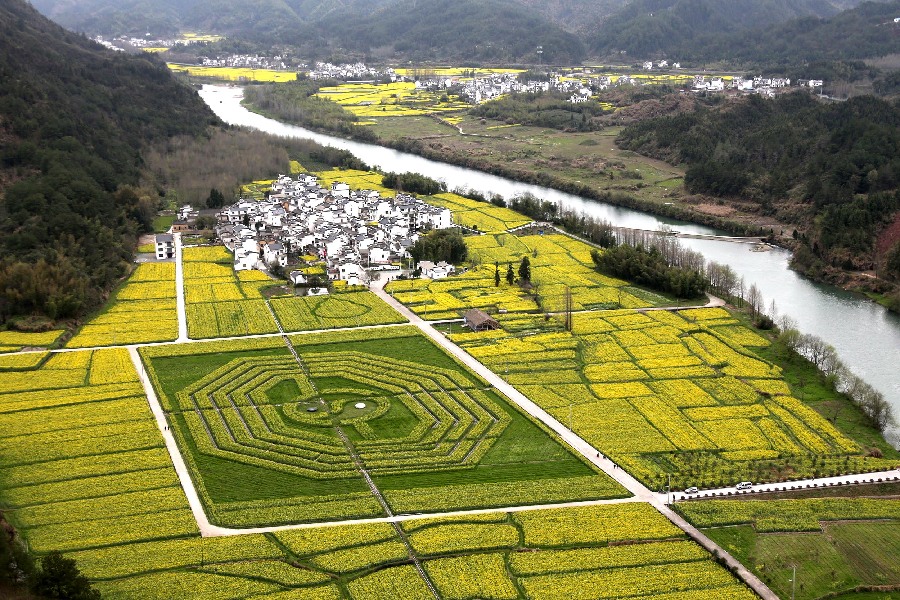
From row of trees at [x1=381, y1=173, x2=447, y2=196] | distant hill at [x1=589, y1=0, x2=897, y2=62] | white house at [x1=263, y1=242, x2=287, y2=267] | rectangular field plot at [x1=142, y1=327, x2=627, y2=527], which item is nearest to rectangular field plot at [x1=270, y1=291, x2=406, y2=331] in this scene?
rectangular field plot at [x1=142, y1=327, x2=627, y2=527]

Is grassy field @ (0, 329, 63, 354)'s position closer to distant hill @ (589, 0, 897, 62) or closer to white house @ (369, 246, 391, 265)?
white house @ (369, 246, 391, 265)

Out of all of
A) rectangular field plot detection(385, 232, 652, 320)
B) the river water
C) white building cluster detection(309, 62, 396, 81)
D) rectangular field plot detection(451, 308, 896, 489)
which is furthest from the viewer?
white building cluster detection(309, 62, 396, 81)

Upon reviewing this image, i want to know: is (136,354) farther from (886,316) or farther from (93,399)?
(886,316)

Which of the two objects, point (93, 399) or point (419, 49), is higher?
point (419, 49)

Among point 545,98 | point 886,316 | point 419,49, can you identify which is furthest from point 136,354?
point 419,49

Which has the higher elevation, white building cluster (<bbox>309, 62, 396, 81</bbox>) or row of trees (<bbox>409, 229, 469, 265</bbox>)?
white building cluster (<bbox>309, 62, 396, 81</bbox>)

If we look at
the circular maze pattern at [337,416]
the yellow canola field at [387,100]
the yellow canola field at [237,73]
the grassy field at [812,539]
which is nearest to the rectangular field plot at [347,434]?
the circular maze pattern at [337,416]
